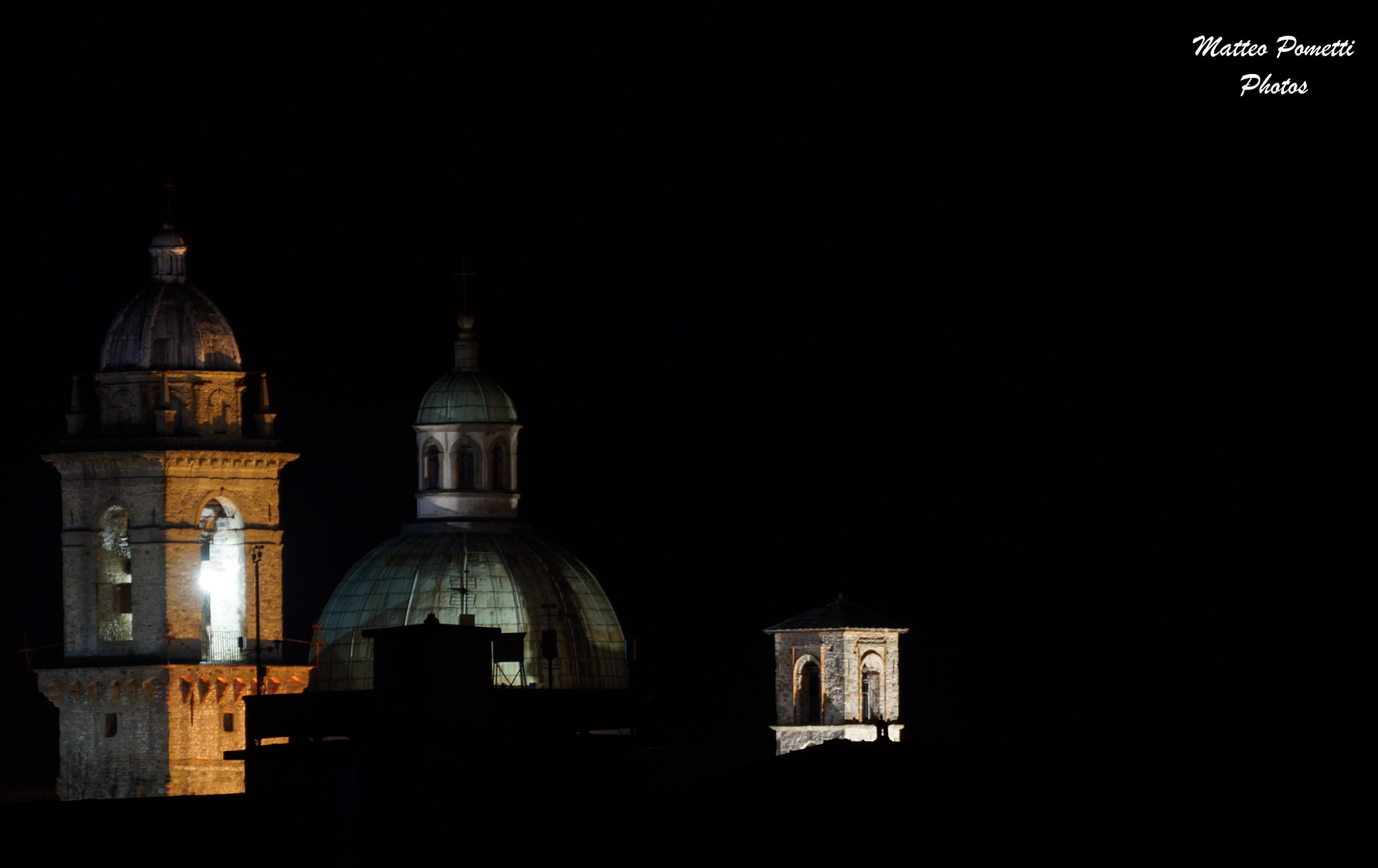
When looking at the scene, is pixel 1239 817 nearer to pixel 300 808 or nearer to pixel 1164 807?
pixel 1164 807

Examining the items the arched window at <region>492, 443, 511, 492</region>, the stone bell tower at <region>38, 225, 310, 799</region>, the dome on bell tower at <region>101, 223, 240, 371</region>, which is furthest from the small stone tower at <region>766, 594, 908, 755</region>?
the dome on bell tower at <region>101, 223, 240, 371</region>

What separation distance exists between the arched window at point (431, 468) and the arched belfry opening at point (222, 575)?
14.2 ft

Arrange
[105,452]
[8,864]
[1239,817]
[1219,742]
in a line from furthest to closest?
1. [105,452]
2. [8,864]
3. [1219,742]
4. [1239,817]

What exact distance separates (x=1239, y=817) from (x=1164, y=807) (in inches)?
45.7

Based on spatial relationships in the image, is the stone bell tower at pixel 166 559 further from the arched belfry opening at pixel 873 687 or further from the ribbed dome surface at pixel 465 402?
the arched belfry opening at pixel 873 687

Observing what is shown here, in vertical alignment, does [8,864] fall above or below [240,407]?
below

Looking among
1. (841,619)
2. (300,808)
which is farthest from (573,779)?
(841,619)

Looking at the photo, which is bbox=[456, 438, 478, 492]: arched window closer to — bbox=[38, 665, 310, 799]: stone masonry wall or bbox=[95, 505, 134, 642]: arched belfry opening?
bbox=[38, 665, 310, 799]: stone masonry wall

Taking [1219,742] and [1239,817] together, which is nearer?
[1239,817]

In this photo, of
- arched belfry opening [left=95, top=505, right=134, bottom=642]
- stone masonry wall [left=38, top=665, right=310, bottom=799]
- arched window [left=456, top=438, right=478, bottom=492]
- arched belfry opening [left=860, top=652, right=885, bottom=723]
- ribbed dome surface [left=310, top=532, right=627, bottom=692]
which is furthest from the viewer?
arched window [left=456, top=438, right=478, bottom=492]

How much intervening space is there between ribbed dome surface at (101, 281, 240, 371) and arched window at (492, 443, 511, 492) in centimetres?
603

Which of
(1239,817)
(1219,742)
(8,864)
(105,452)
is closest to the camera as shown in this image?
(1239,817)

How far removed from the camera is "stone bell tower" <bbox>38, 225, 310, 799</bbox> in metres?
89.6

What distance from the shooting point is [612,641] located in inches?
3625
